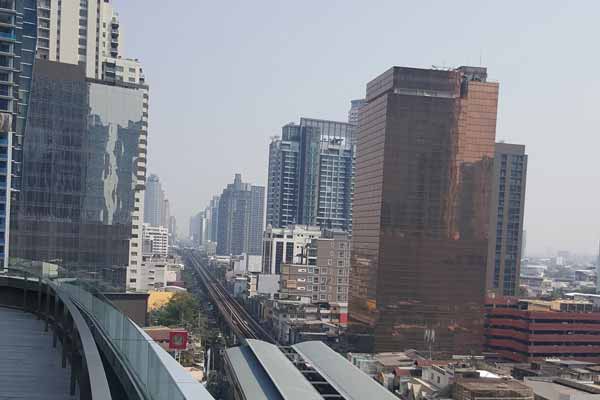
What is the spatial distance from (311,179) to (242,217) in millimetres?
56839

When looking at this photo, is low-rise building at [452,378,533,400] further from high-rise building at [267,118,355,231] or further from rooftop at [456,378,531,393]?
high-rise building at [267,118,355,231]

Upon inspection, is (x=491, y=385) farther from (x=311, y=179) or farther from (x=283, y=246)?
(x=311, y=179)

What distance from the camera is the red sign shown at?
82.0 feet

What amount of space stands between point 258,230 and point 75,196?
106760 millimetres

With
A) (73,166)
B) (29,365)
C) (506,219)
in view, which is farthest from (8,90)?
(506,219)

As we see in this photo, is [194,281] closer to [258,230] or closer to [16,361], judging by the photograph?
[258,230]

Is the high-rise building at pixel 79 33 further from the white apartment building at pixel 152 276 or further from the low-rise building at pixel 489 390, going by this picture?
the low-rise building at pixel 489 390

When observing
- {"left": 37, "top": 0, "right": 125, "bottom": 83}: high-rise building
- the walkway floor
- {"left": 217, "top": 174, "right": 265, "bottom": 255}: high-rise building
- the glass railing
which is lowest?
{"left": 217, "top": 174, "right": 265, "bottom": 255}: high-rise building

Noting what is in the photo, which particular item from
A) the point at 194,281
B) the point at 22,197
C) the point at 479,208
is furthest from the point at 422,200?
the point at 194,281

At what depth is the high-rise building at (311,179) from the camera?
87750 mm

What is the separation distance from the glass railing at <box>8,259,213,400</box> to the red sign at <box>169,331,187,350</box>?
58.2ft

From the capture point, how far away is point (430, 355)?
36125 millimetres

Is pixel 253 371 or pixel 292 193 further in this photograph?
pixel 292 193

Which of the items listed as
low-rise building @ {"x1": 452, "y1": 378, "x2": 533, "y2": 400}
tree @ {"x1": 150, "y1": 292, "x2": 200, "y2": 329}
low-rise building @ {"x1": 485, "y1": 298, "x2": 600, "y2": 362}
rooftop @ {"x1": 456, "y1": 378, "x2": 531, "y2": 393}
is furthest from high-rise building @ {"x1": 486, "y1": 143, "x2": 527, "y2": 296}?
low-rise building @ {"x1": 452, "y1": 378, "x2": 533, "y2": 400}
